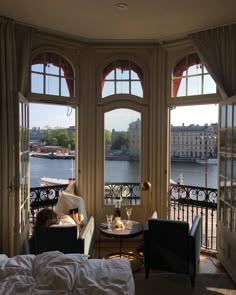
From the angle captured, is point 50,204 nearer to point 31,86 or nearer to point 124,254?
point 124,254

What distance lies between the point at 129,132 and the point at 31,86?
1.62 m

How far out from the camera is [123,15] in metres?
3.44

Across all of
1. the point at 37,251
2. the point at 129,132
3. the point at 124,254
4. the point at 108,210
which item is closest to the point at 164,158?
the point at 129,132

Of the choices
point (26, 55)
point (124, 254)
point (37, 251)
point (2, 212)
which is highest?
point (26, 55)

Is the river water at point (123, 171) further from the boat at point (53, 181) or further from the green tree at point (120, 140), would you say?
the green tree at point (120, 140)

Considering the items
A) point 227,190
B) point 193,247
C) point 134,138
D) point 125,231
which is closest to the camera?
point 193,247

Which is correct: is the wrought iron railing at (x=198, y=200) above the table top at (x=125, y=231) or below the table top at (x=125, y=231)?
above

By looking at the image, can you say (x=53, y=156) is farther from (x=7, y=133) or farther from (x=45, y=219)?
(x=45, y=219)

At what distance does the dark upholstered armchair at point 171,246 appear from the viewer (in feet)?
10.5

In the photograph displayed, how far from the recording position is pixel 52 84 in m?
4.26

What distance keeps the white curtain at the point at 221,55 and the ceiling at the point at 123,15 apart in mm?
122

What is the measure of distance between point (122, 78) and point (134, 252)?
2.62m

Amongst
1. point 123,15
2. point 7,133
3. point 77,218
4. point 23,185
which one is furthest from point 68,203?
point 123,15

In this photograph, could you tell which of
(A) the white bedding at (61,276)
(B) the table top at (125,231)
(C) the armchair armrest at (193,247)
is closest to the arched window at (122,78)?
(B) the table top at (125,231)
